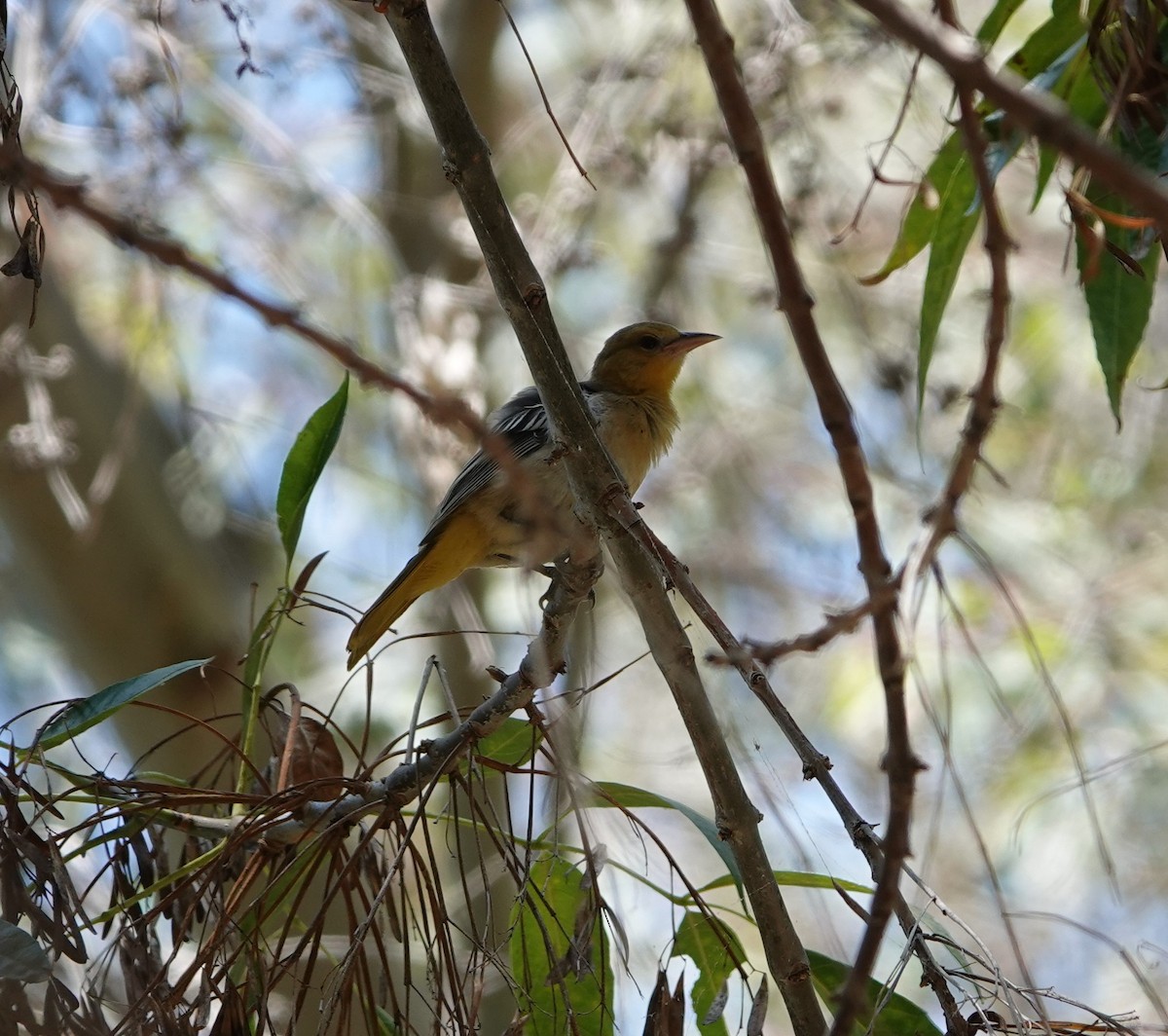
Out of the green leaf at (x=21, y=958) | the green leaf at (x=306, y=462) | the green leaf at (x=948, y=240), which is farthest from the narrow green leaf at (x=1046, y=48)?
the green leaf at (x=21, y=958)

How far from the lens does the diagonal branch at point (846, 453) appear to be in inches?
37.9

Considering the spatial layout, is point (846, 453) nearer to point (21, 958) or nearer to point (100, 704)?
point (21, 958)

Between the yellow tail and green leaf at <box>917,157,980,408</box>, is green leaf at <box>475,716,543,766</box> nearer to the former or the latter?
green leaf at <box>917,157,980,408</box>

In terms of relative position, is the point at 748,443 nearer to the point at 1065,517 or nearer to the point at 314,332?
the point at 1065,517

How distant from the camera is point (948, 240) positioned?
2.79 metres

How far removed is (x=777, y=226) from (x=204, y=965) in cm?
159

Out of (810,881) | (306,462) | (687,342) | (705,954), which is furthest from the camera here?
(687,342)

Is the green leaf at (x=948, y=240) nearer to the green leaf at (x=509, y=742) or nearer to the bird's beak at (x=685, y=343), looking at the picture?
the green leaf at (x=509, y=742)

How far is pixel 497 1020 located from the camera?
21.9 feet

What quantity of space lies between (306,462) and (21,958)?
1.12 metres

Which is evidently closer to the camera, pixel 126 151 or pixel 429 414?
pixel 429 414

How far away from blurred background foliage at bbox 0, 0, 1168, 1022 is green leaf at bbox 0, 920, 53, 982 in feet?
10.3

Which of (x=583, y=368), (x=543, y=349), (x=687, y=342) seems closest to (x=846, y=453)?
(x=543, y=349)

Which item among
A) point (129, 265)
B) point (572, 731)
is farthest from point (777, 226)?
point (129, 265)
